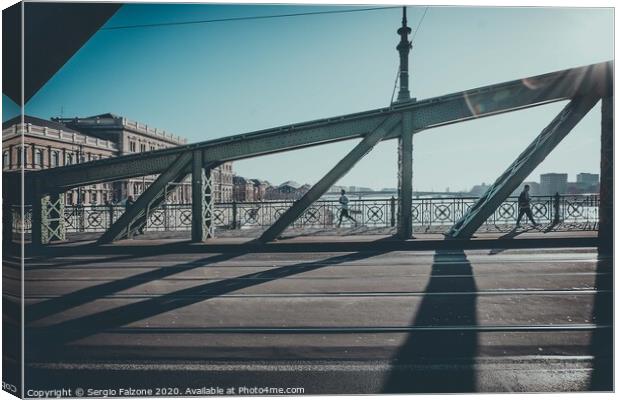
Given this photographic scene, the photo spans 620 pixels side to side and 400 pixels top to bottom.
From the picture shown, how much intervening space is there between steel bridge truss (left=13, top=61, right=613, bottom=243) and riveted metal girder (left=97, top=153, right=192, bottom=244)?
1.2 inches

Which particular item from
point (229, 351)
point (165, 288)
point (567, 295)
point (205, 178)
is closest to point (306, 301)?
point (229, 351)

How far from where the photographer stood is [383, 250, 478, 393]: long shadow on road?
3453mm

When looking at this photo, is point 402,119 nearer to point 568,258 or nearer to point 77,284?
point 568,258

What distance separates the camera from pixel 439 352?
3879 mm

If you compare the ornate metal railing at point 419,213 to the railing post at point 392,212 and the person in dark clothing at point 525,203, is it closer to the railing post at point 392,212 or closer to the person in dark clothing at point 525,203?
the railing post at point 392,212

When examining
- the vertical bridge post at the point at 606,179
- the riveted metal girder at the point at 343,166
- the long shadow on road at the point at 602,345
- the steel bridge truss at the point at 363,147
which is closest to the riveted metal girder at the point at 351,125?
the steel bridge truss at the point at 363,147

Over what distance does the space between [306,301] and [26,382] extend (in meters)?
3.97

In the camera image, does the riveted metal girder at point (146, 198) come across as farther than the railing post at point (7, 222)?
Yes

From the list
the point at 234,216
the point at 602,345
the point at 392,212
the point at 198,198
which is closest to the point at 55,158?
the point at 234,216

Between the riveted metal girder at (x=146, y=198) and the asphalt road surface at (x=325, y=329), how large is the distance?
3202mm

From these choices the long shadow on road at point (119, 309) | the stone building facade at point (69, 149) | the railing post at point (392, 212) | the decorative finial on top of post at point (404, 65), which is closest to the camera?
the long shadow on road at point (119, 309)

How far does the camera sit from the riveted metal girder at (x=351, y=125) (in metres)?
9.51

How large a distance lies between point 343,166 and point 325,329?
6.36m

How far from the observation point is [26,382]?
3.93 meters
